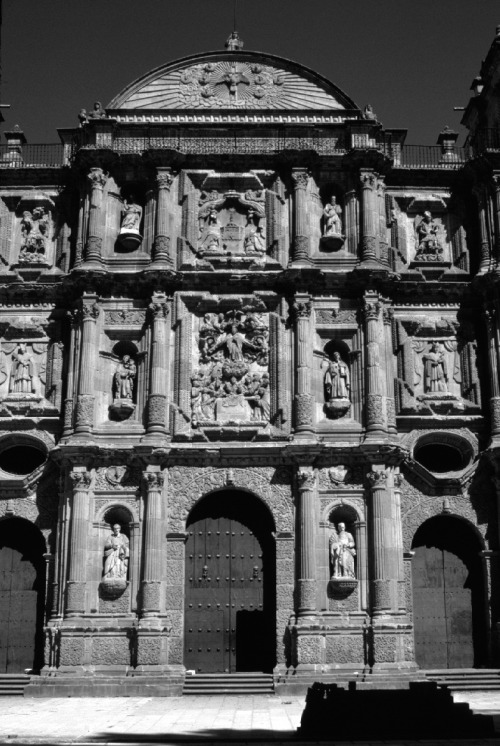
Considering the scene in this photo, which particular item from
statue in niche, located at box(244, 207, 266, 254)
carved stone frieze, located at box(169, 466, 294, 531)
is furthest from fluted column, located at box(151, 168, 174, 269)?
carved stone frieze, located at box(169, 466, 294, 531)

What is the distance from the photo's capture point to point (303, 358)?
25.8 meters

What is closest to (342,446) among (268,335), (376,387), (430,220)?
(376,387)

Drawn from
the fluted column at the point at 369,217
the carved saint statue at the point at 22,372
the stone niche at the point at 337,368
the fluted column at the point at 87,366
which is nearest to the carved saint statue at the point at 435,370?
the stone niche at the point at 337,368

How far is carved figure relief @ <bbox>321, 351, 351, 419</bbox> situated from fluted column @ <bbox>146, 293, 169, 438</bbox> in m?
4.28

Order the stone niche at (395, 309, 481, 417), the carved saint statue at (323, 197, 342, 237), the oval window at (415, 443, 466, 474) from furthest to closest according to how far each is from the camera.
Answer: the carved saint statue at (323, 197, 342, 237) → the oval window at (415, 443, 466, 474) → the stone niche at (395, 309, 481, 417)

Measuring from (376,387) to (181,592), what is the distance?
725 centimetres

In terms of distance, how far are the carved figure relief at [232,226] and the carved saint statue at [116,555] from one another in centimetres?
790

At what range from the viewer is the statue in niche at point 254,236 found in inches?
1072

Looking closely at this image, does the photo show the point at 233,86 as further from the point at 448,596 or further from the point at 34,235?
the point at 448,596

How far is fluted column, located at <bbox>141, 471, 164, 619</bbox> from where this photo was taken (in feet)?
78.7

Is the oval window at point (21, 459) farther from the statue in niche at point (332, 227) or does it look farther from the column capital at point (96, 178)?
the statue in niche at point (332, 227)

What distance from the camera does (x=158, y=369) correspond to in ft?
84.1

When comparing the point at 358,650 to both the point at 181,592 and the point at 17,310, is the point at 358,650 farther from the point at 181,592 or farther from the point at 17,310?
the point at 17,310

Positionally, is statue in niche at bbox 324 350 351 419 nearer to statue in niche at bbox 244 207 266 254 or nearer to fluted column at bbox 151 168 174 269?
statue in niche at bbox 244 207 266 254
